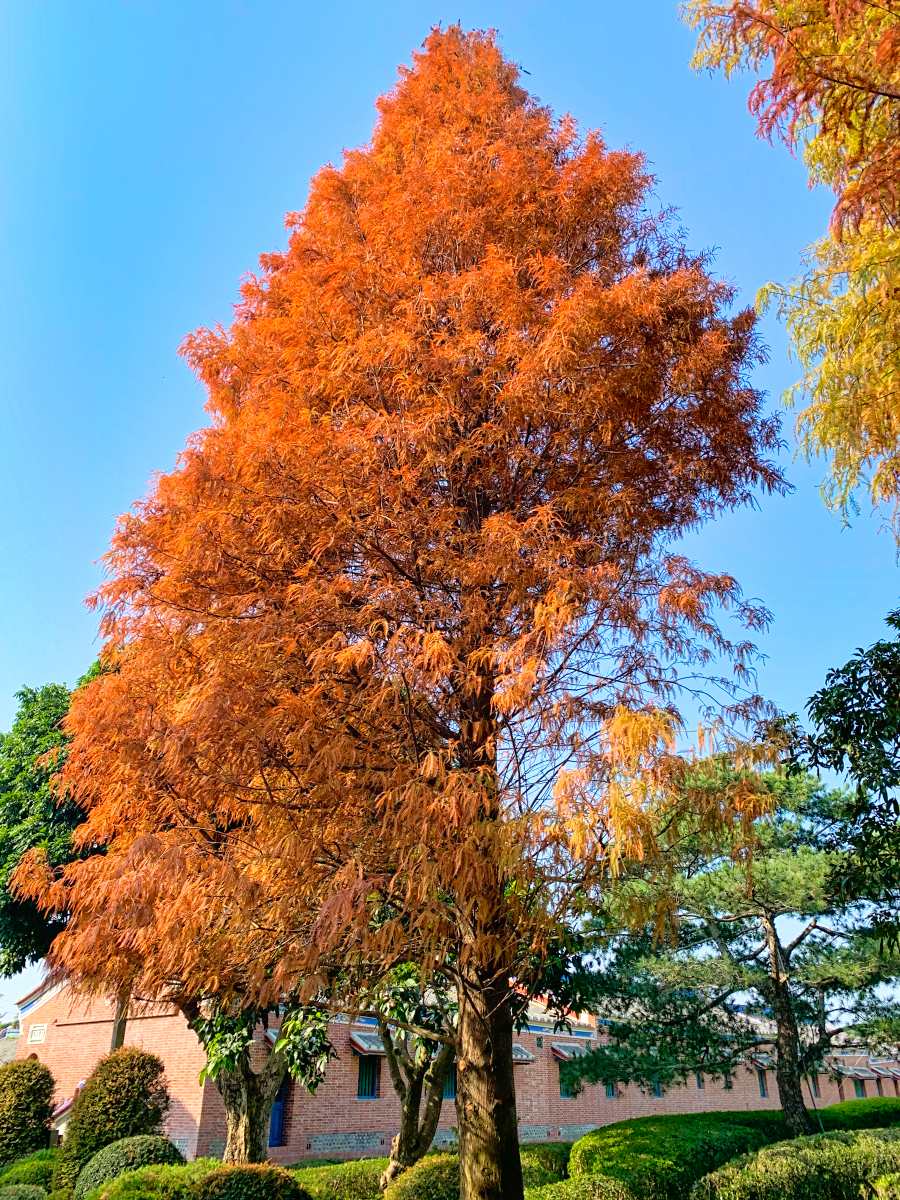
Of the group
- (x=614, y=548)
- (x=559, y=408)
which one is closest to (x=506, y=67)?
(x=559, y=408)

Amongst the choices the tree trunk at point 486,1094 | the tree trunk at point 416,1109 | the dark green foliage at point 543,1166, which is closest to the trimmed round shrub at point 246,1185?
the tree trunk at point 416,1109

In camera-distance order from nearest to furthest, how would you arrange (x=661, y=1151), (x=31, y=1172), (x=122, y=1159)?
(x=122, y=1159) → (x=661, y=1151) → (x=31, y=1172)

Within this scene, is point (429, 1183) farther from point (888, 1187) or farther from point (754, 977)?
point (754, 977)

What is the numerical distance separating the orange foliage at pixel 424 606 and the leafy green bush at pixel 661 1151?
6615 mm

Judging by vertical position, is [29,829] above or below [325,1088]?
above

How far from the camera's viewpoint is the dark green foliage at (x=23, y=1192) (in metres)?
11.4

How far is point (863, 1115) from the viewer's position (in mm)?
21156

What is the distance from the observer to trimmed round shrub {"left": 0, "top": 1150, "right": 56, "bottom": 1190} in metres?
12.5

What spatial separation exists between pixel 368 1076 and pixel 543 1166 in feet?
23.7

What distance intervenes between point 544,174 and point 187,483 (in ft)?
12.7

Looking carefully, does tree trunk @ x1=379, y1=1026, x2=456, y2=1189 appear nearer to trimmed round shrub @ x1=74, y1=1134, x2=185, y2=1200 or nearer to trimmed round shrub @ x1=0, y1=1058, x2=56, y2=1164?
trimmed round shrub @ x1=74, y1=1134, x2=185, y2=1200

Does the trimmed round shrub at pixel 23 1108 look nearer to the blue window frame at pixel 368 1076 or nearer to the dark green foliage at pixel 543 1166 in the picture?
the blue window frame at pixel 368 1076

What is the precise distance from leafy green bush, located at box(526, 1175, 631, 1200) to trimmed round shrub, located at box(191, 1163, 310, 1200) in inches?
94.3

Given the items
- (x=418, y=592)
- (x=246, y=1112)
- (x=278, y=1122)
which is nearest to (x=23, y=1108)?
(x=278, y=1122)
